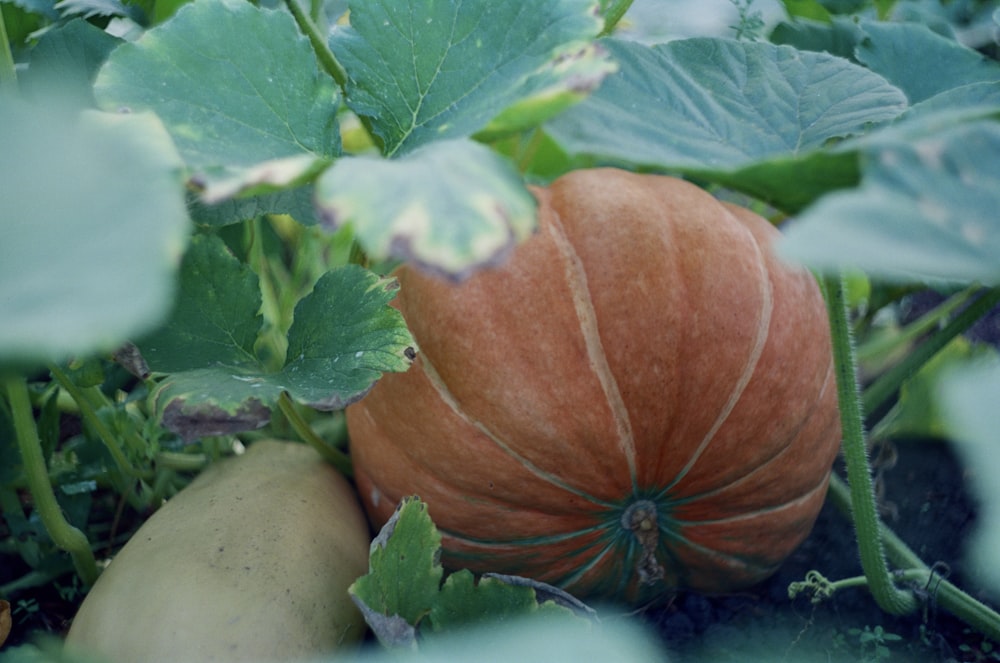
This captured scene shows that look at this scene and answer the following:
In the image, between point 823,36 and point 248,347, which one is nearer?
point 248,347

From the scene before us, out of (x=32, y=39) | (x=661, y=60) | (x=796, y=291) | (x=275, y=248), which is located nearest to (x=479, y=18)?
(x=661, y=60)

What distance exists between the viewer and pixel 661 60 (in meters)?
0.86

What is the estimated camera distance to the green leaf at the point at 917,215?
0.45 metres

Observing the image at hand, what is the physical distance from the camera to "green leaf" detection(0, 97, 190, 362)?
41 cm

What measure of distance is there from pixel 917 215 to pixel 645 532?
0.52 meters

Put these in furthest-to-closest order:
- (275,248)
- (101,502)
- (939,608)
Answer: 1. (275,248)
2. (101,502)
3. (939,608)

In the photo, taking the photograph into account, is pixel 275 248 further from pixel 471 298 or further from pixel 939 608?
pixel 939 608

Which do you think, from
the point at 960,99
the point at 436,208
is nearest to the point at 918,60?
the point at 960,99

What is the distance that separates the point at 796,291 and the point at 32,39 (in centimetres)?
87

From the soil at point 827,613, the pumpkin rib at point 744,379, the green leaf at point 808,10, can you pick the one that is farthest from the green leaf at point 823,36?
the soil at point 827,613

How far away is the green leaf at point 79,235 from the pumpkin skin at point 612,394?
15.5 inches

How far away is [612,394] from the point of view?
2.87 ft

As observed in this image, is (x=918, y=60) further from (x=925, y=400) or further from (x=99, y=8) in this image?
(x=99, y=8)

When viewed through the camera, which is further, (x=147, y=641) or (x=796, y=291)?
(x=796, y=291)
